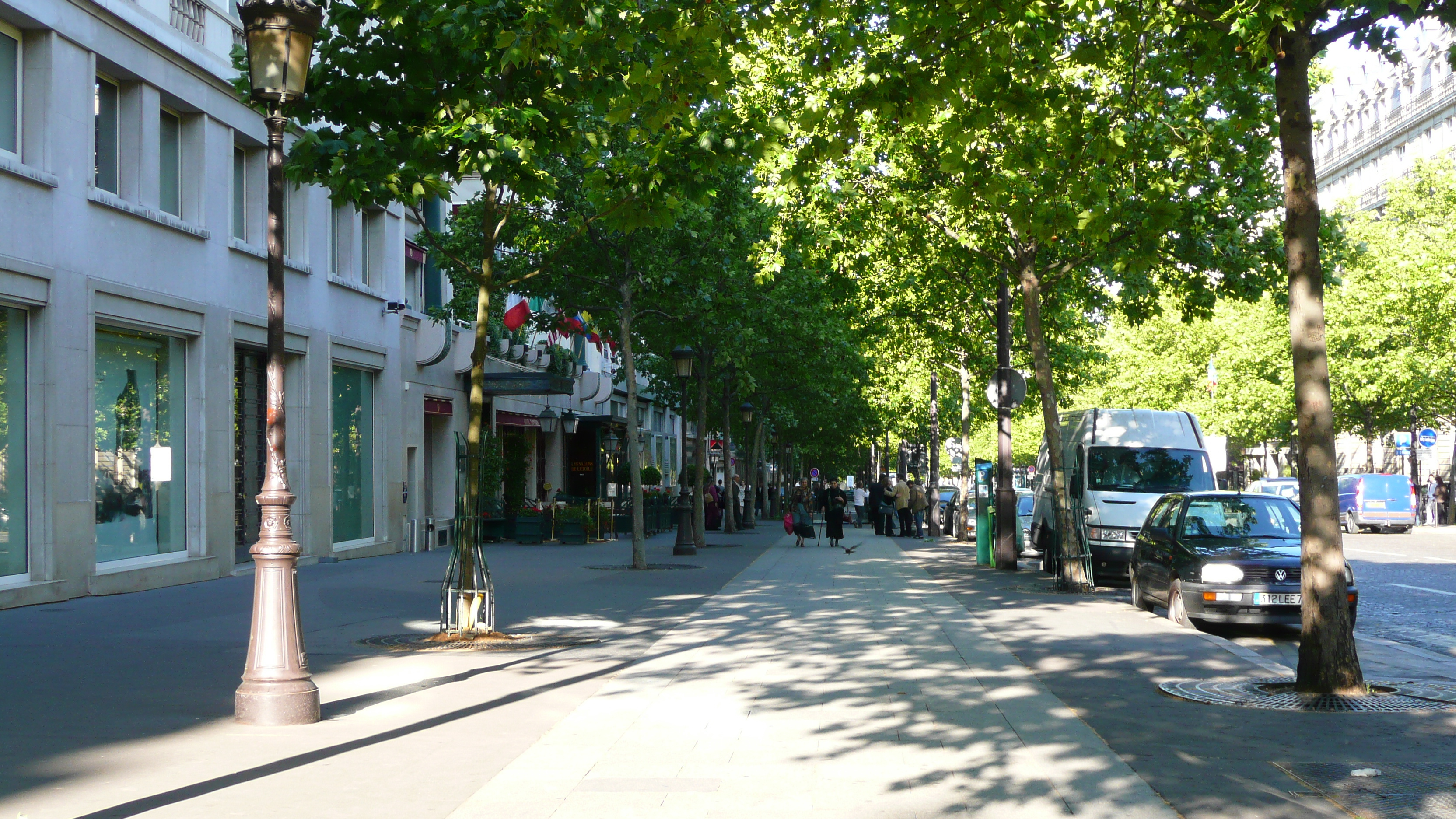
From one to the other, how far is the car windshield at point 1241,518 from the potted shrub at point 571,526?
59.8ft

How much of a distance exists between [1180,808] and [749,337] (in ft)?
65.3

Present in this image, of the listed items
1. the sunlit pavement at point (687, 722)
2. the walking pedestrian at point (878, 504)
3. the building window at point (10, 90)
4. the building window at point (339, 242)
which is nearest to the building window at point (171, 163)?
the building window at point (10, 90)

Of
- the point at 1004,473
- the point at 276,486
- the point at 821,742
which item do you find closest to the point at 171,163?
the point at 276,486

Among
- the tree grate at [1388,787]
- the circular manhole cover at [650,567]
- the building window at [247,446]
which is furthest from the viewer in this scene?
the circular manhole cover at [650,567]

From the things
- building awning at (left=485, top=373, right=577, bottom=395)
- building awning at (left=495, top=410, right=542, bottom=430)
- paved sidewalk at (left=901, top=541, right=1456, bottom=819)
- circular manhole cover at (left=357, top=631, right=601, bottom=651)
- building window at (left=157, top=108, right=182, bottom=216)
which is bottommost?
paved sidewalk at (left=901, top=541, right=1456, bottom=819)

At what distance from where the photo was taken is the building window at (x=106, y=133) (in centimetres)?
1677

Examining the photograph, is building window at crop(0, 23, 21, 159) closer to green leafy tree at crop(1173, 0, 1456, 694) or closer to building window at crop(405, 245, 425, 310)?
green leafy tree at crop(1173, 0, 1456, 694)

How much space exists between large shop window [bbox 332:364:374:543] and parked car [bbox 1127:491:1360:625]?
15.1 meters

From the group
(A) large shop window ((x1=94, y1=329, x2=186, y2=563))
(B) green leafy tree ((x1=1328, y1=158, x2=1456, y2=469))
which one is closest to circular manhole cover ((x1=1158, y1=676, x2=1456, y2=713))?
(A) large shop window ((x1=94, y1=329, x2=186, y2=563))

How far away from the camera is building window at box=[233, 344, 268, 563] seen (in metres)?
20.6

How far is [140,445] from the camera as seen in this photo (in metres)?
17.5

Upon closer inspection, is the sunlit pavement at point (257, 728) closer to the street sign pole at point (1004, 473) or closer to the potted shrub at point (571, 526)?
Answer: the street sign pole at point (1004, 473)

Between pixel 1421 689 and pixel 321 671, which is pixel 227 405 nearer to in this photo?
pixel 321 671

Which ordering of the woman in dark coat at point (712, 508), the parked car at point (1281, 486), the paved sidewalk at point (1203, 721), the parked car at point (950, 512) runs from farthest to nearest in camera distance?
the parked car at point (1281, 486) → the woman in dark coat at point (712, 508) → the parked car at point (950, 512) → the paved sidewalk at point (1203, 721)
